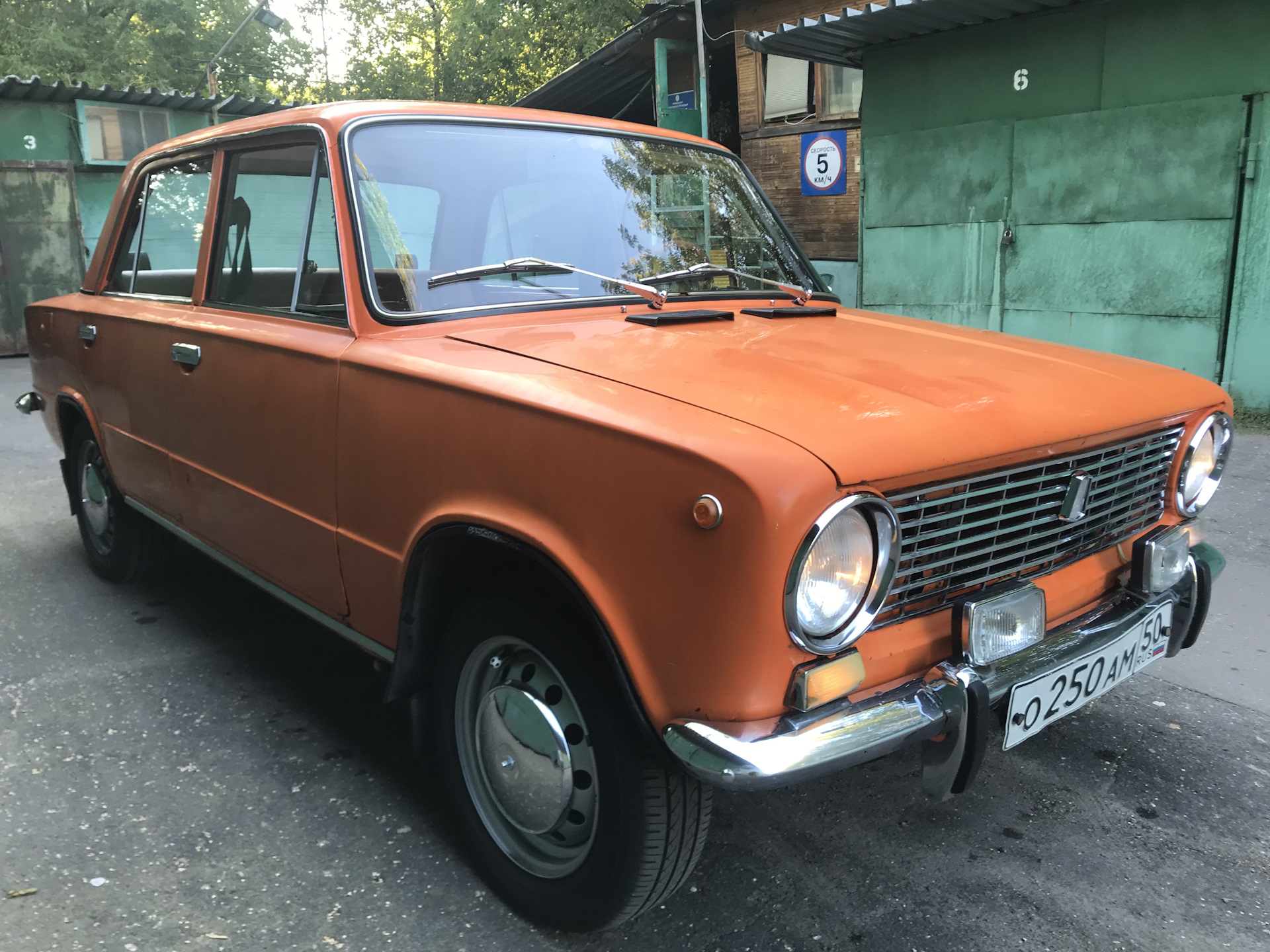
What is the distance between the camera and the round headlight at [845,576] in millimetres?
1729

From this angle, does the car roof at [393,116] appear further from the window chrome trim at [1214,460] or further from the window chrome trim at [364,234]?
the window chrome trim at [1214,460]

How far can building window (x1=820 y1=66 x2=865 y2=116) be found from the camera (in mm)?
11930

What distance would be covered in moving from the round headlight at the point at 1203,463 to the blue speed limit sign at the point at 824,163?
10060 millimetres

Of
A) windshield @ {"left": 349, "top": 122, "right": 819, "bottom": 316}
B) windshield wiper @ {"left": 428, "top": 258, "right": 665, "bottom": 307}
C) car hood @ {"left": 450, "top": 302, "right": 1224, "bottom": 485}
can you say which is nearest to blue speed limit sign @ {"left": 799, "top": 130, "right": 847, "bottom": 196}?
windshield @ {"left": 349, "top": 122, "right": 819, "bottom": 316}

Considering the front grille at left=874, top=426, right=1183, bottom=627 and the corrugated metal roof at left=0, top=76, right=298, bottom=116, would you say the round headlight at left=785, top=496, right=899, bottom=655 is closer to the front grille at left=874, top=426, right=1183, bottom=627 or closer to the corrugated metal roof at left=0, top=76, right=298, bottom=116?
the front grille at left=874, top=426, right=1183, bottom=627

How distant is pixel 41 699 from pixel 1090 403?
3.44 meters

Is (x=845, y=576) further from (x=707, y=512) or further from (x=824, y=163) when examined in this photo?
(x=824, y=163)

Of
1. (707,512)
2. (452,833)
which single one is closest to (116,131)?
(452,833)

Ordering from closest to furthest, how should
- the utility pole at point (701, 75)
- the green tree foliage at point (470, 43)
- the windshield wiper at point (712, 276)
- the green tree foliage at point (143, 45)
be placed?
the windshield wiper at point (712, 276), the utility pole at point (701, 75), the green tree foliage at point (470, 43), the green tree foliage at point (143, 45)

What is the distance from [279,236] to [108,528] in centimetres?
213

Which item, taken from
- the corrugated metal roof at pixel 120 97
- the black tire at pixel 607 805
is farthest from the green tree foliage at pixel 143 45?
the black tire at pixel 607 805

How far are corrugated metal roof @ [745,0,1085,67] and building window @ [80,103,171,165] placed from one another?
39.0 ft

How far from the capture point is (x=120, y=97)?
1598 centimetres

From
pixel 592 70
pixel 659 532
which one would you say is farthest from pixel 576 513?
pixel 592 70
